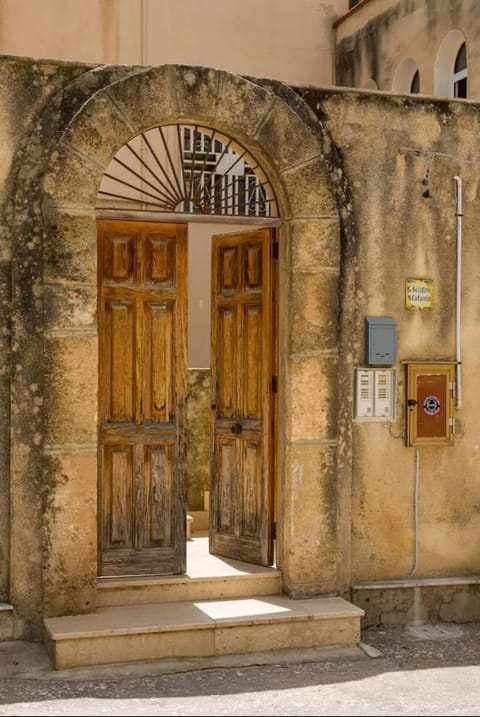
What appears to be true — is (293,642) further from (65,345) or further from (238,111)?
(238,111)

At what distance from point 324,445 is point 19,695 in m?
2.85

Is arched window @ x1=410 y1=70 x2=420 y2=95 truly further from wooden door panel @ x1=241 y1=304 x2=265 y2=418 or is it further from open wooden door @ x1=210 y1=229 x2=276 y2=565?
wooden door panel @ x1=241 y1=304 x2=265 y2=418

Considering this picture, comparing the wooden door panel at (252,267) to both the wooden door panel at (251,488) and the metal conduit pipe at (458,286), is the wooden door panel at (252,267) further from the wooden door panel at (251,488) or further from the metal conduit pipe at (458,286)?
the metal conduit pipe at (458,286)

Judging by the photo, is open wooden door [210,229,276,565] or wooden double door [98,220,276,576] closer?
wooden double door [98,220,276,576]

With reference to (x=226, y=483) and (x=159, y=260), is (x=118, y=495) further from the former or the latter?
(x=159, y=260)

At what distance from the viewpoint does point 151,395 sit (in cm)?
761

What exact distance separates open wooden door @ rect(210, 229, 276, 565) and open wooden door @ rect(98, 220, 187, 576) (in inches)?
22.8

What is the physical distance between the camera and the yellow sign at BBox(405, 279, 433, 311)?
785 cm

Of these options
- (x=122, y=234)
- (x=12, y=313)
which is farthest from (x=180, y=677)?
(x=122, y=234)

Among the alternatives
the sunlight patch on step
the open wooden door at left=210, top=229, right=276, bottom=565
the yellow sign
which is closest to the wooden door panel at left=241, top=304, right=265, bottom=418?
the open wooden door at left=210, top=229, right=276, bottom=565

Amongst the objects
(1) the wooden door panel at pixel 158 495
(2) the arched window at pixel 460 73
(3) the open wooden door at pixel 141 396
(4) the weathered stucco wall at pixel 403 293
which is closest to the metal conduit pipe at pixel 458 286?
(4) the weathered stucco wall at pixel 403 293

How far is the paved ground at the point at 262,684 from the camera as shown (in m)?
5.89

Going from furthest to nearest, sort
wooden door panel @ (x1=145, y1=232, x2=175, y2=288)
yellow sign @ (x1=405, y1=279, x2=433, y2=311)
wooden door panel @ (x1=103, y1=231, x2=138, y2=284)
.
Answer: yellow sign @ (x1=405, y1=279, x2=433, y2=311) → wooden door panel @ (x1=145, y1=232, x2=175, y2=288) → wooden door panel @ (x1=103, y1=231, x2=138, y2=284)

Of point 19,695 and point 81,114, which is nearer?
point 19,695
